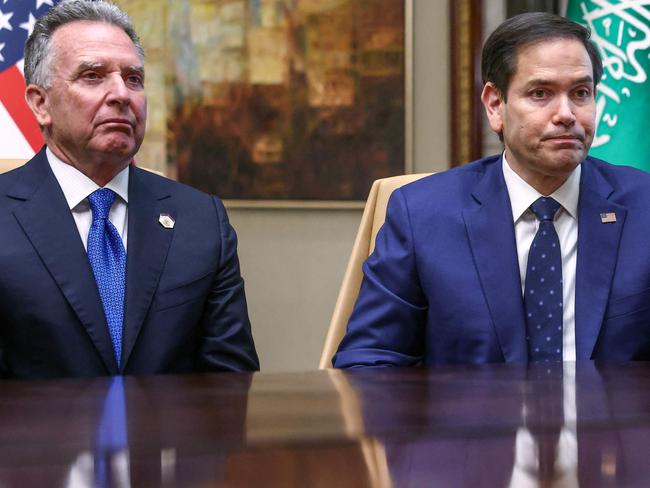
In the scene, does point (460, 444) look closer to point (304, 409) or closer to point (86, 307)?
point (304, 409)

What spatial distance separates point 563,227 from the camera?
233cm

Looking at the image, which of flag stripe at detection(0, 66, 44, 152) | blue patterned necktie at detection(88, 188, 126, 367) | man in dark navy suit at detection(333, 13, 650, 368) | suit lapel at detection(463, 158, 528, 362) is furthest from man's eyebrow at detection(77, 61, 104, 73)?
flag stripe at detection(0, 66, 44, 152)

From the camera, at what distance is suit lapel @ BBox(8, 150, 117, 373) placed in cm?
210

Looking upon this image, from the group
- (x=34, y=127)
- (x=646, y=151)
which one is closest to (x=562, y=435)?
(x=34, y=127)

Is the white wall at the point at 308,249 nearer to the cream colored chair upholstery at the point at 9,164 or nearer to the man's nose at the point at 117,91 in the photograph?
the cream colored chair upholstery at the point at 9,164

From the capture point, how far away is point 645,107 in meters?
3.92

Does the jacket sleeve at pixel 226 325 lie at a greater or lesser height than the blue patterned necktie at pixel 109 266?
lesser

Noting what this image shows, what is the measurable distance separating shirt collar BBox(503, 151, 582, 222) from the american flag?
1.90m

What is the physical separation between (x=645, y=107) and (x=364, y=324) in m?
2.27

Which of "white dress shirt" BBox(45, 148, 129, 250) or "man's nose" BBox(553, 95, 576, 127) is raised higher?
"man's nose" BBox(553, 95, 576, 127)

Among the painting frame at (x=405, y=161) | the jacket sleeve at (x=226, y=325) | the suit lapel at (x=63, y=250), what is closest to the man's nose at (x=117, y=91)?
the suit lapel at (x=63, y=250)

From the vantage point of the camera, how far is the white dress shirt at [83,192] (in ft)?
7.39

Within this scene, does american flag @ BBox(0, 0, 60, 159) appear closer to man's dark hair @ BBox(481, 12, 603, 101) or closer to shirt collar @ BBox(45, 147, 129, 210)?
shirt collar @ BBox(45, 147, 129, 210)

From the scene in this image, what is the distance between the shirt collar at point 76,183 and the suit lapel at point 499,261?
0.88 meters
